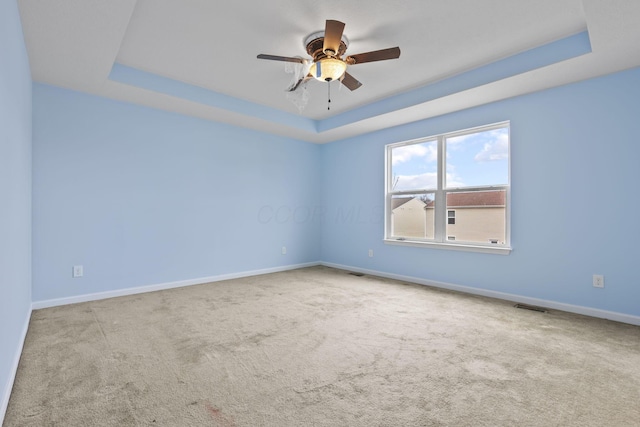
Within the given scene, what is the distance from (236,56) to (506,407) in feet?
11.6

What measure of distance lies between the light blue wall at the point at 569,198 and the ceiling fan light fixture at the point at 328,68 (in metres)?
2.26

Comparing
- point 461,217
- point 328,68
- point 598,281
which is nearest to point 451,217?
point 461,217

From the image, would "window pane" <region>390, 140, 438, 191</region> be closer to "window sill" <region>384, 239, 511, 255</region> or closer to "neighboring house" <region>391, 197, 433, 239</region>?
"neighboring house" <region>391, 197, 433, 239</region>

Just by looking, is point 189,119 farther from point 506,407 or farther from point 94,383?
point 506,407

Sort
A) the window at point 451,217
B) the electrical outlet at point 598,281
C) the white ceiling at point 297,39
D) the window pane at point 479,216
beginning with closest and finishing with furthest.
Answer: the white ceiling at point 297,39
the electrical outlet at point 598,281
the window pane at point 479,216
the window at point 451,217

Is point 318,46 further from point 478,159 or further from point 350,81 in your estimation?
point 478,159

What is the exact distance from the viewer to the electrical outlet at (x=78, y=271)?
11.6ft

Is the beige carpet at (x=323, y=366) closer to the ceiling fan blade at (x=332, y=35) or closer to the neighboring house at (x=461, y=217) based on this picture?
the neighboring house at (x=461, y=217)

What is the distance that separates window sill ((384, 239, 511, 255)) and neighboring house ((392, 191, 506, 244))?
117 mm

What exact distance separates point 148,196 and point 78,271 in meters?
1.14

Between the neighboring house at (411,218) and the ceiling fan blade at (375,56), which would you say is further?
the neighboring house at (411,218)

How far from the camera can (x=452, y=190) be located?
14.2ft

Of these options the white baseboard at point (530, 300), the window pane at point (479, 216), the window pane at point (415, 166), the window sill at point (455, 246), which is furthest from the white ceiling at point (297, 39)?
the white baseboard at point (530, 300)

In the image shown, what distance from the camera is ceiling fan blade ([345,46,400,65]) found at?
8.11 feet
